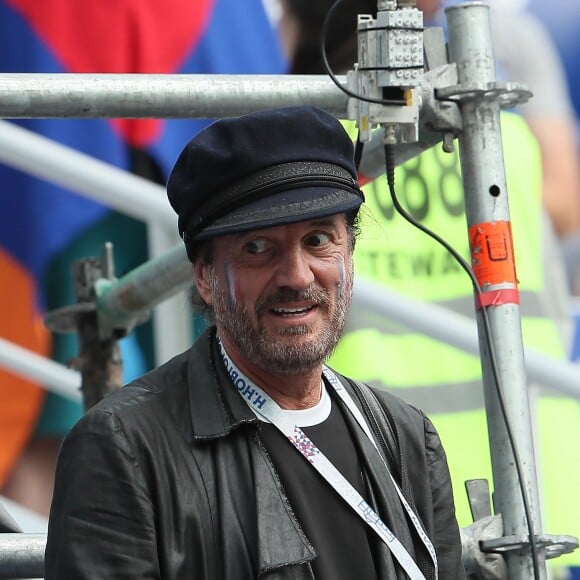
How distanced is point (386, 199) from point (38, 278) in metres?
1.07

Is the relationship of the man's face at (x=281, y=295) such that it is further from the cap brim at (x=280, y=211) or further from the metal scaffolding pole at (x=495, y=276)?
the metal scaffolding pole at (x=495, y=276)

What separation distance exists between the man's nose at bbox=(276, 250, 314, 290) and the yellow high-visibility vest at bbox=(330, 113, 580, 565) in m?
2.21

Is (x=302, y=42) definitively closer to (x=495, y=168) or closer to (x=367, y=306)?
(x=367, y=306)

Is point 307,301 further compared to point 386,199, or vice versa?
point 386,199

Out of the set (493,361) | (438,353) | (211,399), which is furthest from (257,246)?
(438,353)

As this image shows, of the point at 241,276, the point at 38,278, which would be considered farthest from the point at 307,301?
the point at 38,278

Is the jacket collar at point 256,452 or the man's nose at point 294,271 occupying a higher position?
the man's nose at point 294,271

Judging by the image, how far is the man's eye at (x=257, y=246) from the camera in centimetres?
244

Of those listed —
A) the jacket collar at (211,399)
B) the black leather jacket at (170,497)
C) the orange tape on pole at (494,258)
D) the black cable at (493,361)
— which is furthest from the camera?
the orange tape on pole at (494,258)

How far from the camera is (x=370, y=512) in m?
2.43

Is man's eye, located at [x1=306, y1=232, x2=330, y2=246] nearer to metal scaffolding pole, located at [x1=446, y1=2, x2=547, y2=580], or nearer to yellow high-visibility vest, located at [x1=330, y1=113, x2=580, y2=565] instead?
metal scaffolding pole, located at [x1=446, y1=2, x2=547, y2=580]

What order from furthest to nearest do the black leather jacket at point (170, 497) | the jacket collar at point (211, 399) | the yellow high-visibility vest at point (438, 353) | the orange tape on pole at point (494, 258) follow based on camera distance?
the yellow high-visibility vest at point (438, 353) < the orange tape on pole at point (494, 258) < the jacket collar at point (211, 399) < the black leather jacket at point (170, 497)

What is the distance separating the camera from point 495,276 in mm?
2855

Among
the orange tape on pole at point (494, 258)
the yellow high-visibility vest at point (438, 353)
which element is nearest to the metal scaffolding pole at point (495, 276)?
the orange tape on pole at point (494, 258)
